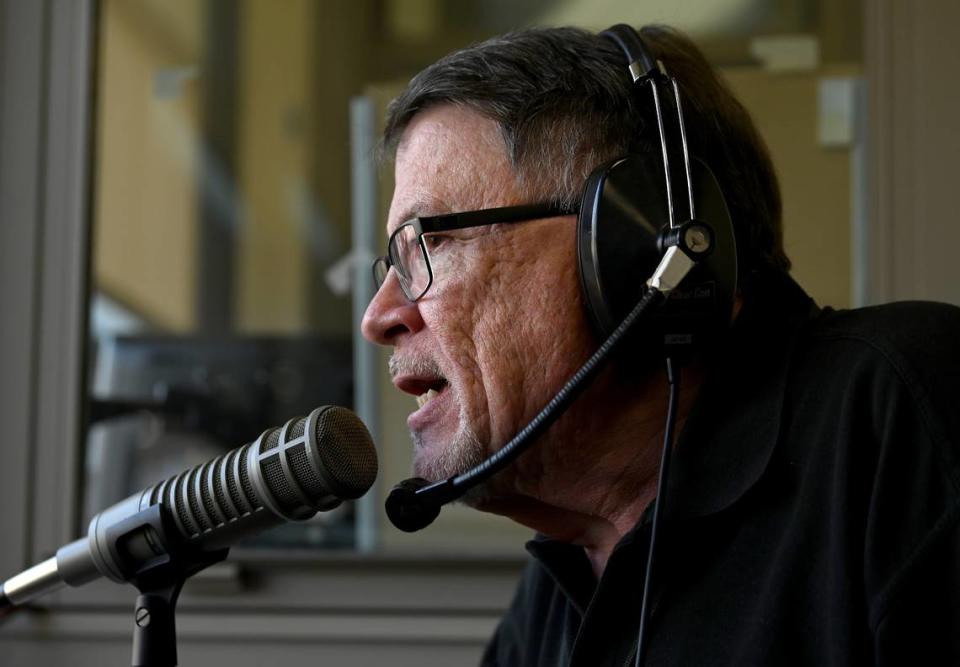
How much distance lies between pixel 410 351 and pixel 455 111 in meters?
0.25

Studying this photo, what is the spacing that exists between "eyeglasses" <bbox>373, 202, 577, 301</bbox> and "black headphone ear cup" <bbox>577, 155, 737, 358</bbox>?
91mm

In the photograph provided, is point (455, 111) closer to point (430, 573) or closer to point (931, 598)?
point (931, 598)

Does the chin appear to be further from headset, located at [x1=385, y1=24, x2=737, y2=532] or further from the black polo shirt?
the black polo shirt

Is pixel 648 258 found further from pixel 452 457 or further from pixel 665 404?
pixel 452 457

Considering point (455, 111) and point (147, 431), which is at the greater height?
point (455, 111)

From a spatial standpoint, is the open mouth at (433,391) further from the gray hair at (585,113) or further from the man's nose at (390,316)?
the gray hair at (585,113)

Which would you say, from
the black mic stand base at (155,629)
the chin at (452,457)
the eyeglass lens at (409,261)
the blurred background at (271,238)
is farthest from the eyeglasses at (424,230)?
the blurred background at (271,238)

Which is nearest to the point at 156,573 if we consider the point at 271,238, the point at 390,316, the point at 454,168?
the point at 390,316

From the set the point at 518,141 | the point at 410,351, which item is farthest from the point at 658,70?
the point at 410,351

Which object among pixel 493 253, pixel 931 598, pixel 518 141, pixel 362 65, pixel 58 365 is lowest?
pixel 931 598

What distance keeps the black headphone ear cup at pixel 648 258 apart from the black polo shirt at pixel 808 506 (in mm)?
104

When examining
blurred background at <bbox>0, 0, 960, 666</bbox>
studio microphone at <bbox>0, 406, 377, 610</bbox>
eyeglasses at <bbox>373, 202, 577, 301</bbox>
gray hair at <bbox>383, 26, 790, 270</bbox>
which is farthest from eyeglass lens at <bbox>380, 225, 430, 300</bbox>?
blurred background at <bbox>0, 0, 960, 666</bbox>

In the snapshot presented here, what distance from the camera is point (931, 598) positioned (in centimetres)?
88

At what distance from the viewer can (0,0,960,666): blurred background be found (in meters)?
1.78
